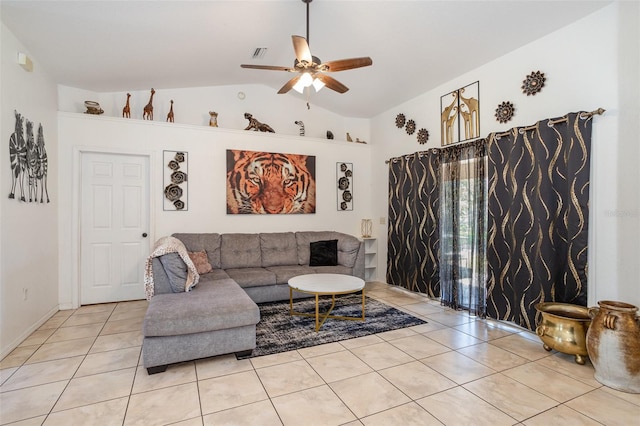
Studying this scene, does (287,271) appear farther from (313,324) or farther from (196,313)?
(196,313)

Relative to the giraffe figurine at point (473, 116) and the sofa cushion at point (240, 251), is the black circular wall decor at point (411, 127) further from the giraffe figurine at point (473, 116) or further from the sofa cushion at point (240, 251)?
the sofa cushion at point (240, 251)

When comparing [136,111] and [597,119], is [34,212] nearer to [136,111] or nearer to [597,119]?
[136,111]

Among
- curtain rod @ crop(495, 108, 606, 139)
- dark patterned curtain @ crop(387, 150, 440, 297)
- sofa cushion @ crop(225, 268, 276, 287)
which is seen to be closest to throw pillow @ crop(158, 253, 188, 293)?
sofa cushion @ crop(225, 268, 276, 287)

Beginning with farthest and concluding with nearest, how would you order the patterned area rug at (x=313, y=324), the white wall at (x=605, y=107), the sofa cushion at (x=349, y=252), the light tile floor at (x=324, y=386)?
1. the sofa cushion at (x=349, y=252)
2. the patterned area rug at (x=313, y=324)
3. the white wall at (x=605, y=107)
4. the light tile floor at (x=324, y=386)

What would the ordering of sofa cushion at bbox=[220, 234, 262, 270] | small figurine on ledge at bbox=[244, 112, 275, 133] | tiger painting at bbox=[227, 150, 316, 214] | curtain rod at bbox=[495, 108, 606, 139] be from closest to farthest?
curtain rod at bbox=[495, 108, 606, 139]
sofa cushion at bbox=[220, 234, 262, 270]
tiger painting at bbox=[227, 150, 316, 214]
small figurine on ledge at bbox=[244, 112, 275, 133]

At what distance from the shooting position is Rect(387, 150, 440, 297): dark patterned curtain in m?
4.27

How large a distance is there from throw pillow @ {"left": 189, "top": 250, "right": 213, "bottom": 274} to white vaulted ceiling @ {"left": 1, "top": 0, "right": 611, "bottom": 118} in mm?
2339

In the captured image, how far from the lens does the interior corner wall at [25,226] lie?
2.70 metres

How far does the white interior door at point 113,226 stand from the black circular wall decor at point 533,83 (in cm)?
471

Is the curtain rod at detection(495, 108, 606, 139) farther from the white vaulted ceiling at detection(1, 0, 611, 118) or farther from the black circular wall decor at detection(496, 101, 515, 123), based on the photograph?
the white vaulted ceiling at detection(1, 0, 611, 118)

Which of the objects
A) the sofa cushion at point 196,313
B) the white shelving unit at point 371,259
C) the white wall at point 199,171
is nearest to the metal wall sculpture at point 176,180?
the white wall at point 199,171

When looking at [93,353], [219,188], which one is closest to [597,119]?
[219,188]

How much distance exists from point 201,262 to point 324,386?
2454 mm

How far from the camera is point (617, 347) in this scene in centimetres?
221
